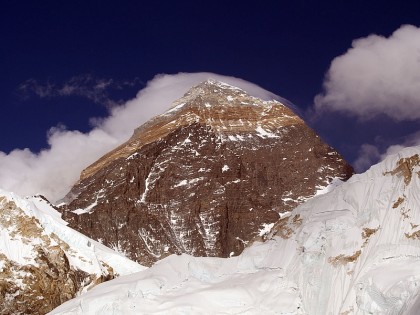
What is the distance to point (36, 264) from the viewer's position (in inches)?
2734

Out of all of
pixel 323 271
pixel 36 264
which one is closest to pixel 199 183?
pixel 36 264

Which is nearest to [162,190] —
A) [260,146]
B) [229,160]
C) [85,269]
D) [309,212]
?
[229,160]

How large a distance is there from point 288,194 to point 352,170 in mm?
29991

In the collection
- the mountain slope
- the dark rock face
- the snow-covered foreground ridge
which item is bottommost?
the snow-covered foreground ridge

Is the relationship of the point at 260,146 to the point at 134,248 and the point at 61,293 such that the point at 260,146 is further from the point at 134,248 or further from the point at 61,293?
the point at 61,293

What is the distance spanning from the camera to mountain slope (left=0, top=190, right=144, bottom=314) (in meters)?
65.6

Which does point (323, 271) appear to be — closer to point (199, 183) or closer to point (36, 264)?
point (36, 264)

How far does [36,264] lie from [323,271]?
137ft

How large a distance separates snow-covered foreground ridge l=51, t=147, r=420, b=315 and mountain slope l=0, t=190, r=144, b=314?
2973 centimetres

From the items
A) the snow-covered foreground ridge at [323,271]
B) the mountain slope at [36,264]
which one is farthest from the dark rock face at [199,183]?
the snow-covered foreground ridge at [323,271]

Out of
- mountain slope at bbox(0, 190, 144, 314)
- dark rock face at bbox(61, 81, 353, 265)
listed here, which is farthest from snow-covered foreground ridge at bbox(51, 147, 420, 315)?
dark rock face at bbox(61, 81, 353, 265)

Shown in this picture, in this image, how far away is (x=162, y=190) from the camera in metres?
162

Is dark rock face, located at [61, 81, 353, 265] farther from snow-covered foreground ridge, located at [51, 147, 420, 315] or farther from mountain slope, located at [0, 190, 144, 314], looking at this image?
snow-covered foreground ridge, located at [51, 147, 420, 315]

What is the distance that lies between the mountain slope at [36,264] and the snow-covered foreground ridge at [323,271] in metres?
29.7
